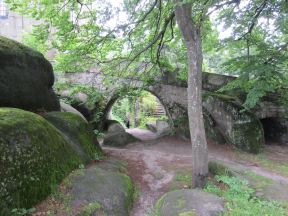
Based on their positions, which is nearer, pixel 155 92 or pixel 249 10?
pixel 249 10

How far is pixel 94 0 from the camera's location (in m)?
9.39

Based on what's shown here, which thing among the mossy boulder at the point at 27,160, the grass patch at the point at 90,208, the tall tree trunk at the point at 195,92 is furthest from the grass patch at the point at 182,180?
the mossy boulder at the point at 27,160

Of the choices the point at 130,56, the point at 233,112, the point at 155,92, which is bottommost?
the point at 233,112

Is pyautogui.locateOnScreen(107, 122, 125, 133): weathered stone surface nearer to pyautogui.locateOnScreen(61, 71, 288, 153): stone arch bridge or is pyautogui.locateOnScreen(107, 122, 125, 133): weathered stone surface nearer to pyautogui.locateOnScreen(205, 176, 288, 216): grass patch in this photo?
pyautogui.locateOnScreen(61, 71, 288, 153): stone arch bridge

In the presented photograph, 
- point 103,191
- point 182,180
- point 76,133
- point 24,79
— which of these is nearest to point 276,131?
point 182,180

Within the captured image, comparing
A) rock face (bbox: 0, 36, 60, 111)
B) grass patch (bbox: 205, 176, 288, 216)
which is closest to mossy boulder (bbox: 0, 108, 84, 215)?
rock face (bbox: 0, 36, 60, 111)

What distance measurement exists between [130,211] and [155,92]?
9348mm

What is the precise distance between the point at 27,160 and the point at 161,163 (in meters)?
5.57

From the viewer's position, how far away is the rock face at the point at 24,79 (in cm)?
764

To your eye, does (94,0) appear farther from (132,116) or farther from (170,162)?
(132,116)

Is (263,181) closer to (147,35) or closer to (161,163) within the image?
(161,163)

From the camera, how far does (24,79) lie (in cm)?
827

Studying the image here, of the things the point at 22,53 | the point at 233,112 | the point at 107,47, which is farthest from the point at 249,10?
the point at 22,53

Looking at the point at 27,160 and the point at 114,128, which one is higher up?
the point at 27,160
